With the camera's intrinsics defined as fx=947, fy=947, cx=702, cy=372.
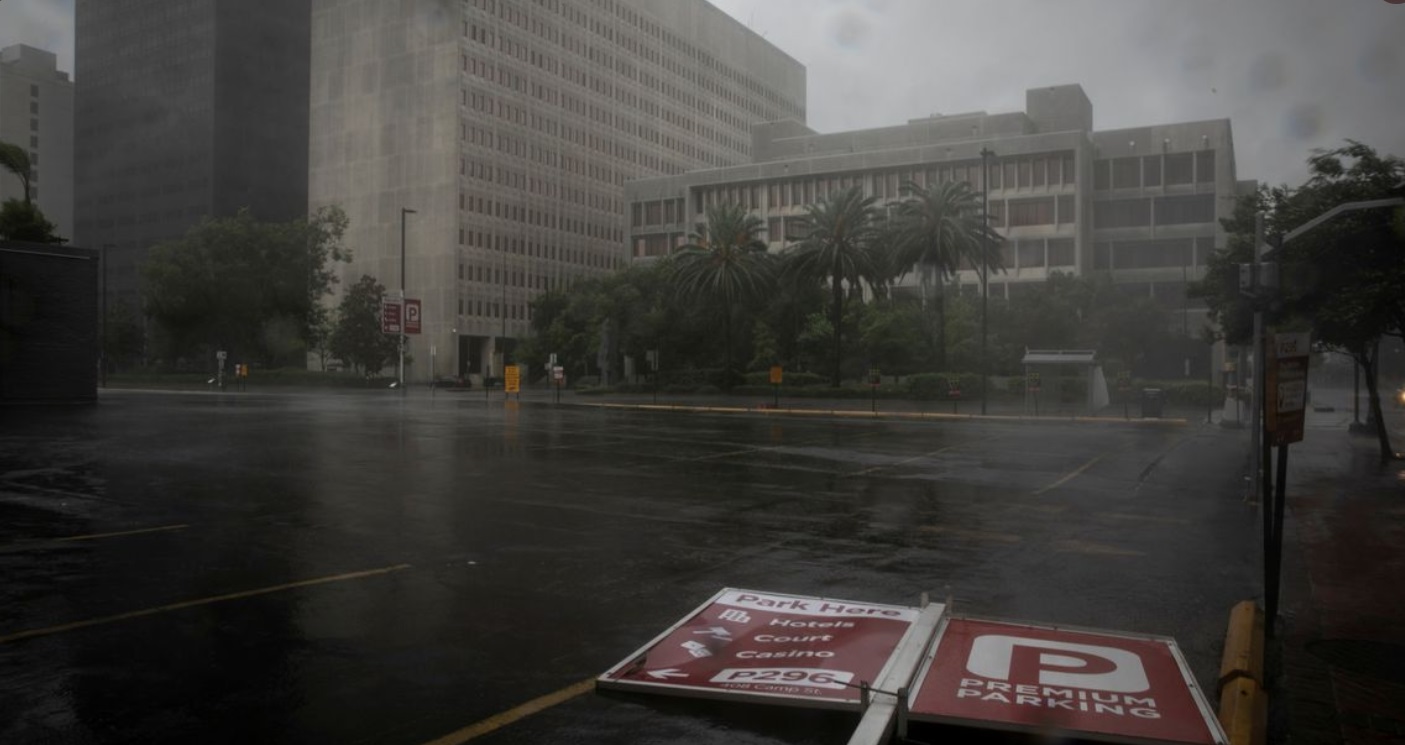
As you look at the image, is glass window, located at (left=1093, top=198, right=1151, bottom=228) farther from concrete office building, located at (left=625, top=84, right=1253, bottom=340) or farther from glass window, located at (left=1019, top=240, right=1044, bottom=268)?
glass window, located at (left=1019, top=240, right=1044, bottom=268)

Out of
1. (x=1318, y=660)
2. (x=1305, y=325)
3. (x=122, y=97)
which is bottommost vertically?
(x=1318, y=660)

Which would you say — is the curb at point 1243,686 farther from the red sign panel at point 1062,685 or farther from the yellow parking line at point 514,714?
the yellow parking line at point 514,714

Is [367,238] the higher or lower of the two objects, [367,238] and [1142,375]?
the higher

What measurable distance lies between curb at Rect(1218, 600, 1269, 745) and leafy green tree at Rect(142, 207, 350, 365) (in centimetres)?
8235

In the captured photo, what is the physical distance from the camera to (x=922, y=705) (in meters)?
4.57

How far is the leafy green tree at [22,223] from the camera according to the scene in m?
32.9

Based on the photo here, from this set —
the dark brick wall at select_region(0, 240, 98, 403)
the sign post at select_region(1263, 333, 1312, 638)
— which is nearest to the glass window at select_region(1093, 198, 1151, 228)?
the dark brick wall at select_region(0, 240, 98, 403)

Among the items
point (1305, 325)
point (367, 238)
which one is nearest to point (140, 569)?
point (1305, 325)

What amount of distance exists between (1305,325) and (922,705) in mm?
19889

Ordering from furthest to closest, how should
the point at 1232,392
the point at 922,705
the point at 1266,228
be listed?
the point at 1232,392
the point at 1266,228
the point at 922,705

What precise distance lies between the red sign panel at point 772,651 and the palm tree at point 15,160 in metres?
33.9

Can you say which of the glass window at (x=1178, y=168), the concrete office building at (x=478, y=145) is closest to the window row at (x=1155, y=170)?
the glass window at (x=1178, y=168)

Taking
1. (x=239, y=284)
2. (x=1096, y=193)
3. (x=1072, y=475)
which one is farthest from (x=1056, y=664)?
(x=1096, y=193)

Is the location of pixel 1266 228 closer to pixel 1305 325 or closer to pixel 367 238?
pixel 1305 325
